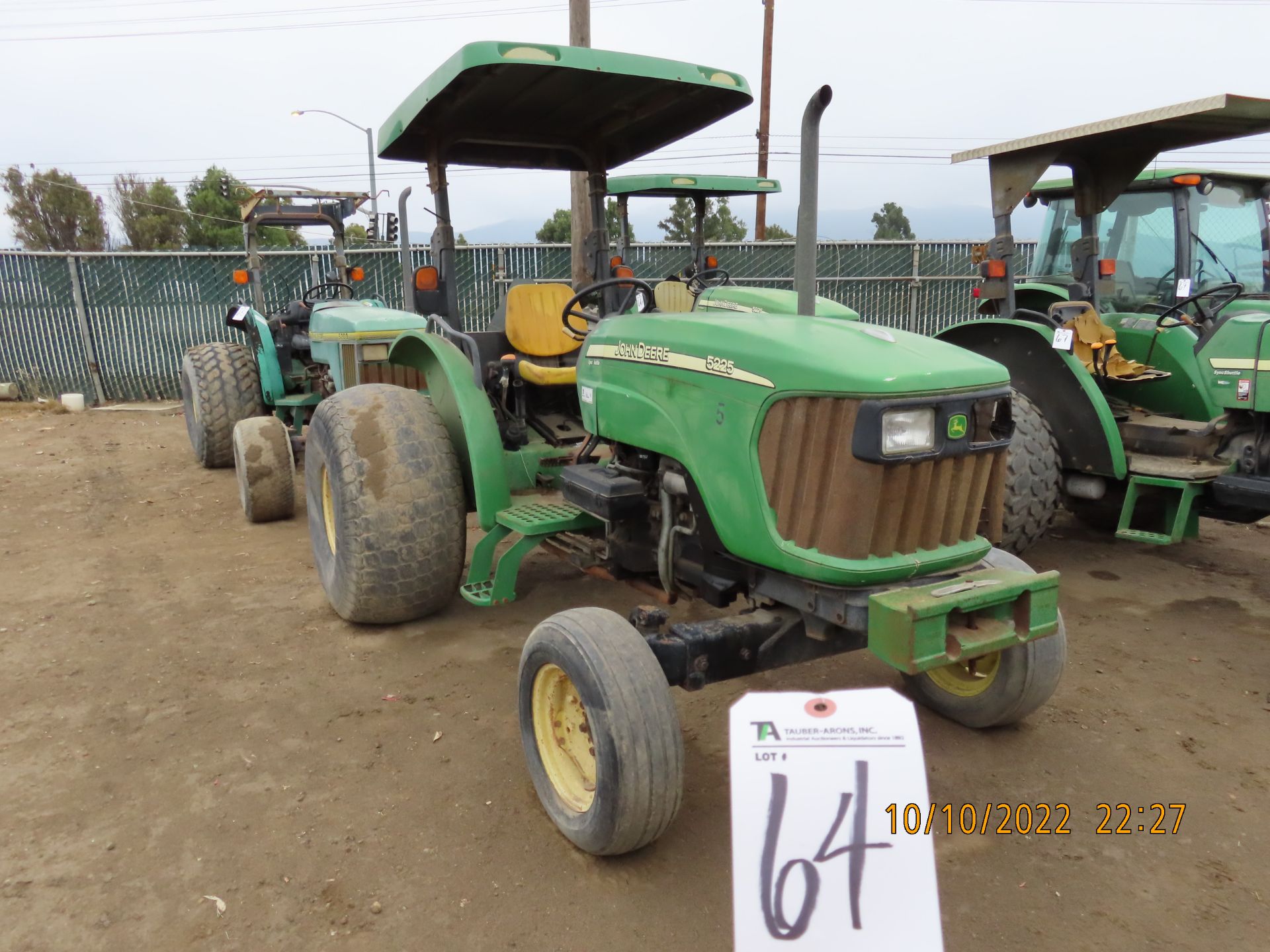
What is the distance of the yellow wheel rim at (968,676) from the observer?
3.08 meters

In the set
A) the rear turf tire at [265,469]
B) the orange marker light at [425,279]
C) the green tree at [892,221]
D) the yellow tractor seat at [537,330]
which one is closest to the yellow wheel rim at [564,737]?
the yellow tractor seat at [537,330]

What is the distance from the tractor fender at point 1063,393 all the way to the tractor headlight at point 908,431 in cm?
281

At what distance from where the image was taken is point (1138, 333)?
521 cm

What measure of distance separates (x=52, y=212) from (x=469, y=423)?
38078 millimetres

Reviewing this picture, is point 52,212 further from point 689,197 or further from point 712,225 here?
point 689,197

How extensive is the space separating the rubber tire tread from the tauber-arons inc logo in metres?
2.97

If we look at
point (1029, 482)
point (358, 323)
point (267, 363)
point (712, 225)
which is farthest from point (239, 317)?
point (712, 225)

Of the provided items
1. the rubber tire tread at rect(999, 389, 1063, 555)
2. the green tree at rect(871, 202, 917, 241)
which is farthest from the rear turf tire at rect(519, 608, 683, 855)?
the green tree at rect(871, 202, 917, 241)

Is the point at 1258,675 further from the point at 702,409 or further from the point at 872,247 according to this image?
the point at 872,247

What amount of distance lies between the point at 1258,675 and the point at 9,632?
18.0ft

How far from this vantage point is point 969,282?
12570 mm

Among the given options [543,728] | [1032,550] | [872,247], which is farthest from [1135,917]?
[872,247]

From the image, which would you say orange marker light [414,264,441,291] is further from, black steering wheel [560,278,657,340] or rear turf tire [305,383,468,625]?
black steering wheel [560,278,657,340]
